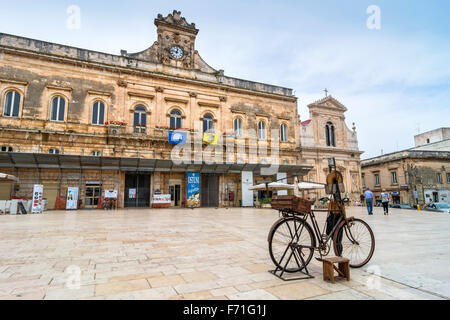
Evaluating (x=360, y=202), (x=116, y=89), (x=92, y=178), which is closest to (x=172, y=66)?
(x=116, y=89)

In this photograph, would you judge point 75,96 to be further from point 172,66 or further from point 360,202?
point 360,202

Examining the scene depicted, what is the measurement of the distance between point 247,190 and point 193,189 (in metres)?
4.64

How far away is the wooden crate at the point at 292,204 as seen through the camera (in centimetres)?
356

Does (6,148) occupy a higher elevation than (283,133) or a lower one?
lower

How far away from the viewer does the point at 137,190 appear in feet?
66.2

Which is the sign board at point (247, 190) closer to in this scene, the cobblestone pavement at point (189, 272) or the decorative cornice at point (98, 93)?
the decorative cornice at point (98, 93)

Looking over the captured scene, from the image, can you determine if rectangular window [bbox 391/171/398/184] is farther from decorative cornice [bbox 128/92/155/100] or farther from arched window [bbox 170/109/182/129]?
decorative cornice [bbox 128/92/155/100]

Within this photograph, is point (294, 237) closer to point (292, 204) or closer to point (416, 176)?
point (292, 204)

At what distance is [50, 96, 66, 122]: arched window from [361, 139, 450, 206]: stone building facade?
36.9 meters

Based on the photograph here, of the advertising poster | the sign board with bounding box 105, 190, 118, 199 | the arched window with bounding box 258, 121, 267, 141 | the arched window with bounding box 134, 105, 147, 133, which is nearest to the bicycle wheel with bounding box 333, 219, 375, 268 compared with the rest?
the sign board with bounding box 105, 190, 118, 199

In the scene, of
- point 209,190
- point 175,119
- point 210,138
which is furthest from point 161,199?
point 175,119

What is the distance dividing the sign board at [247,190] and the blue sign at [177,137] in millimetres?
5866

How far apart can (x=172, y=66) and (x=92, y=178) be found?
11.3 m

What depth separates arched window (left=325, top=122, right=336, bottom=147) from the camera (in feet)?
101
